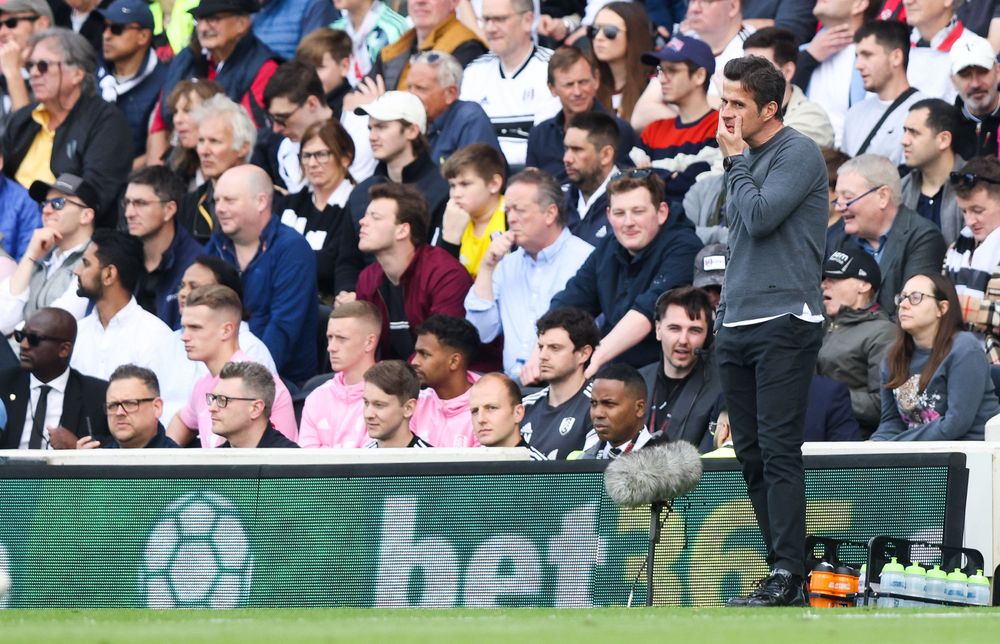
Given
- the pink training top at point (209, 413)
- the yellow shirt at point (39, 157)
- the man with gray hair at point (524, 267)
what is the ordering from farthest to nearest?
the yellow shirt at point (39, 157) < the man with gray hair at point (524, 267) < the pink training top at point (209, 413)

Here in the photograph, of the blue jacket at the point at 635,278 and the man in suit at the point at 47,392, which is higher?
the blue jacket at the point at 635,278

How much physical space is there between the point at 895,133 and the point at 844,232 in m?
1.11

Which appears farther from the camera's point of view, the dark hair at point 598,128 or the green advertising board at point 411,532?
the dark hair at point 598,128

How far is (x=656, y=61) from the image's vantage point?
12.0 m

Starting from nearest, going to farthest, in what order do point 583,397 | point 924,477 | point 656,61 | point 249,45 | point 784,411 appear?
point 784,411, point 924,477, point 583,397, point 656,61, point 249,45

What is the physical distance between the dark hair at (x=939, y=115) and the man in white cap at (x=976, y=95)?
9 centimetres

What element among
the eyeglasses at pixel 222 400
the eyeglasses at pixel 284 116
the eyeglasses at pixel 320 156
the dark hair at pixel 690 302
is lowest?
the eyeglasses at pixel 222 400

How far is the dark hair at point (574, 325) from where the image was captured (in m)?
9.70

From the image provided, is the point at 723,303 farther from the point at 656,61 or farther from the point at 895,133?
the point at 656,61

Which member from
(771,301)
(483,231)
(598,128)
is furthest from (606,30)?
(771,301)

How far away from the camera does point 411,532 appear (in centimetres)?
746

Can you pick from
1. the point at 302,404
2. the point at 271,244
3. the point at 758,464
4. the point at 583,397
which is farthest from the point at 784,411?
the point at 271,244

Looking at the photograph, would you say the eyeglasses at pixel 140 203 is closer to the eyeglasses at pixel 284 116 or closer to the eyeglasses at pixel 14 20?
the eyeglasses at pixel 284 116

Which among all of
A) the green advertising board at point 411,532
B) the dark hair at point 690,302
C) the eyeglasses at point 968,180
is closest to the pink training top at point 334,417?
the dark hair at point 690,302
